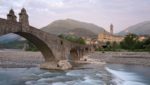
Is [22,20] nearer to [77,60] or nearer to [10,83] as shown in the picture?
[10,83]

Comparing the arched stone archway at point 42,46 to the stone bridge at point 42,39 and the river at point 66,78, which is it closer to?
the stone bridge at point 42,39

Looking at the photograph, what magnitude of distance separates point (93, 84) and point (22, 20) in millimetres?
14141

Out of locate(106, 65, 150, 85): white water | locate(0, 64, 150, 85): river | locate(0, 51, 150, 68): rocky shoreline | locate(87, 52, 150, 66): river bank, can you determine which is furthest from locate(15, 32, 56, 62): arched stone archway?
locate(87, 52, 150, 66): river bank

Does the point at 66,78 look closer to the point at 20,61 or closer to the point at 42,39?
the point at 42,39

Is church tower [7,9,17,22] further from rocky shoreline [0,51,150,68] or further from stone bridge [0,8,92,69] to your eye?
rocky shoreline [0,51,150,68]

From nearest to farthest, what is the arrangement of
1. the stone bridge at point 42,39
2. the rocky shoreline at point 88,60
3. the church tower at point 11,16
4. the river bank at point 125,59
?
the stone bridge at point 42,39, the church tower at point 11,16, the rocky shoreline at point 88,60, the river bank at point 125,59

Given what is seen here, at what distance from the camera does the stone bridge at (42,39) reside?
35344 mm

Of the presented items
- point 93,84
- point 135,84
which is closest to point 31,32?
point 93,84

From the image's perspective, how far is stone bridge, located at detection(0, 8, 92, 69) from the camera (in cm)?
3534

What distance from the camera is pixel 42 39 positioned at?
1775 inches

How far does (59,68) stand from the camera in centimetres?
4934

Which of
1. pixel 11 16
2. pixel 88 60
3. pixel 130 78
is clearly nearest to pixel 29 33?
pixel 11 16

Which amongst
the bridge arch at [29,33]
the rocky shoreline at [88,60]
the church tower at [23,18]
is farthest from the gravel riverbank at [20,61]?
the church tower at [23,18]

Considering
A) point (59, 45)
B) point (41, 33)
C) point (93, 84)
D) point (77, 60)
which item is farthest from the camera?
point (77, 60)
